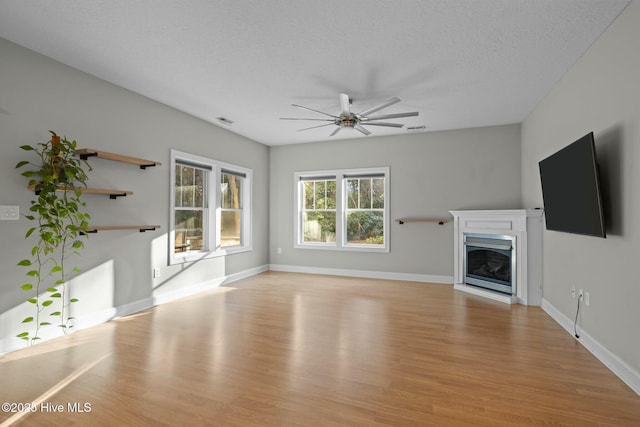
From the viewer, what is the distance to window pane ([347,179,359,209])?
645cm

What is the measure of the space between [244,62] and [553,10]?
8.50 ft

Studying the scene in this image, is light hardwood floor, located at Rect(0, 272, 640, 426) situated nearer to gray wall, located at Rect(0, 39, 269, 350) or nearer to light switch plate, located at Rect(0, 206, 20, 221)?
gray wall, located at Rect(0, 39, 269, 350)

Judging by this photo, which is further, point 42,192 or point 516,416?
point 42,192

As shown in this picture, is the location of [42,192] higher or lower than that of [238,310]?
higher

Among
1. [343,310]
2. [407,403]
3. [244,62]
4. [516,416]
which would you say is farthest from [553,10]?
[343,310]

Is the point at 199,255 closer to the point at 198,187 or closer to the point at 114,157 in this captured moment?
the point at 198,187

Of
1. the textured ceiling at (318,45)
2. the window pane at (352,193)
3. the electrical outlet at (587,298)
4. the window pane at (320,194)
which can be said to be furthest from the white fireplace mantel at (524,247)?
the window pane at (320,194)

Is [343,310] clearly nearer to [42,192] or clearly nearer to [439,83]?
[439,83]

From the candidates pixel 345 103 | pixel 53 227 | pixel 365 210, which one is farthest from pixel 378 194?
pixel 53 227

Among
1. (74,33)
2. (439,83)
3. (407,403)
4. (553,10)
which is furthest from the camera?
(439,83)

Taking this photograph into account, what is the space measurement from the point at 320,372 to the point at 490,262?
11.9ft

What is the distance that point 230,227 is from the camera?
19.9ft

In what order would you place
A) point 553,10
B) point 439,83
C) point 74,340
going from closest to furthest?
point 553,10 → point 74,340 → point 439,83

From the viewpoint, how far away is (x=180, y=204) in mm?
4836
